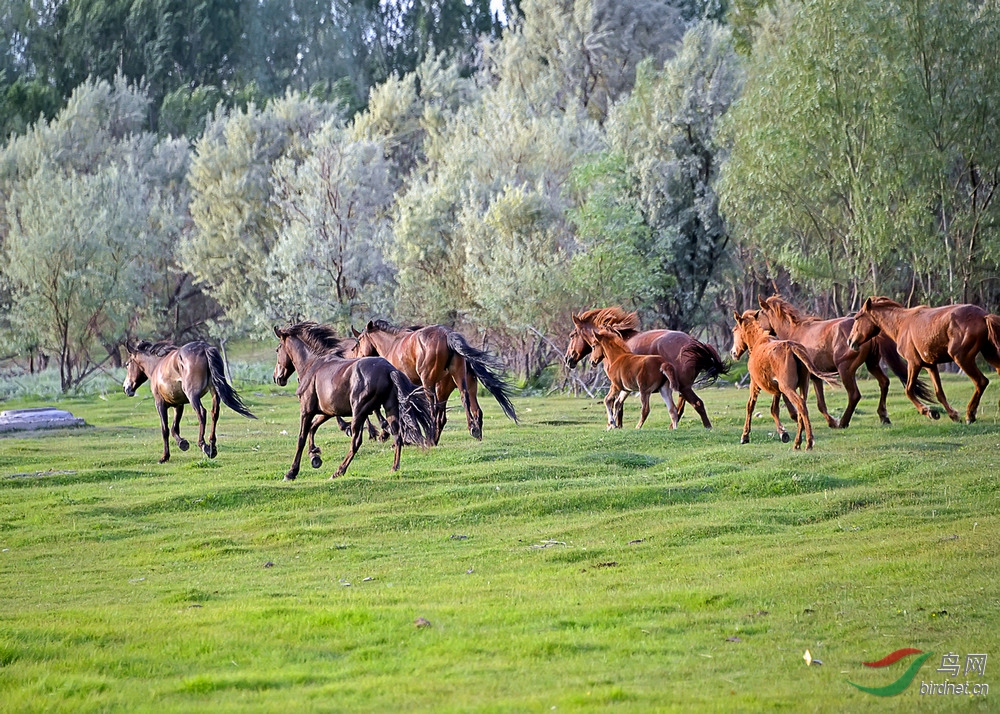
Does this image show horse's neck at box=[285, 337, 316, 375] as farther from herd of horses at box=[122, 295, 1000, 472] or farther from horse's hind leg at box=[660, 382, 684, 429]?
horse's hind leg at box=[660, 382, 684, 429]

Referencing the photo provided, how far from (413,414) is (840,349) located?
8.29m

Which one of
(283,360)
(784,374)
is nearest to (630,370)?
(784,374)

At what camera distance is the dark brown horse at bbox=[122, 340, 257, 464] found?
1786 centimetres

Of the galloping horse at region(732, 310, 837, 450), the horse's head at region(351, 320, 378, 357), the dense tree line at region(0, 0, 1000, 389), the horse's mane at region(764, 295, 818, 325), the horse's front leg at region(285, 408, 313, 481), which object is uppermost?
the dense tree line at region(0, 0, 1000, 389)

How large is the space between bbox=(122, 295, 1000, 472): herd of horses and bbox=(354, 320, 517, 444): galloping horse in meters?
0.02

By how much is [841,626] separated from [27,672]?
5.31 metres

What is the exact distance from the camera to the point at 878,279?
1321 inches

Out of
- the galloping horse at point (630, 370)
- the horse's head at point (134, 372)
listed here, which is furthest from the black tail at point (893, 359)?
the horse's head at point (134, 372)

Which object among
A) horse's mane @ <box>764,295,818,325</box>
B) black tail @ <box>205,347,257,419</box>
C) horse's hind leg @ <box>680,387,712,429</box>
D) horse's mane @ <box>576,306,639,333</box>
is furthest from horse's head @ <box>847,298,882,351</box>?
black tail @ <box>205,347,257,419</box>

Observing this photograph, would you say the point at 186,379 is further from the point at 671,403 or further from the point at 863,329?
the point at 863,329

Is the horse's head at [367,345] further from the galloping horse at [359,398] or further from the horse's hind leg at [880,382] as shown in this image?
the horse's hind leg at [880,382]

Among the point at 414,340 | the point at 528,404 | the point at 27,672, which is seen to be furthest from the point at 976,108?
the point at 27,672

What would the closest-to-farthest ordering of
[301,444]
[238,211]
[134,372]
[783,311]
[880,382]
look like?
1. [301,444]
2. [880,382]
3. [134,372]
4. [783,311]
5. [238,211]

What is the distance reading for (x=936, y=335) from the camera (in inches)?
720
